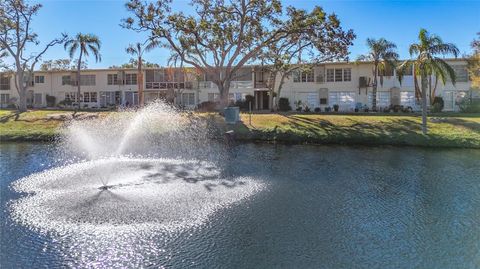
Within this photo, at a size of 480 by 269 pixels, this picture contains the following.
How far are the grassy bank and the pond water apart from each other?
399 inches

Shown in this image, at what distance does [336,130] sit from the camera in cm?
3069

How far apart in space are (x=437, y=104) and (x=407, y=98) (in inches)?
216

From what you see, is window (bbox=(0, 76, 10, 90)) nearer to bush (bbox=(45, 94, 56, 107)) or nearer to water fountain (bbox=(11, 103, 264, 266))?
bush (bbox=(45, 94, 56, 107))

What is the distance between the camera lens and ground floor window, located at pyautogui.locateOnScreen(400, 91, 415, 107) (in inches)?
1938

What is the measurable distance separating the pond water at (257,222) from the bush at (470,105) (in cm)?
2964

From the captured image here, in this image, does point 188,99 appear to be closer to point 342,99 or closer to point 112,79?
point 112,79

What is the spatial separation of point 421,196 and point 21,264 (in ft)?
39.6

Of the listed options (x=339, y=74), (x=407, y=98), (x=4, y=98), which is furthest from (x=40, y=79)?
(x=407, y=98)

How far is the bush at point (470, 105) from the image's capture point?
143ft

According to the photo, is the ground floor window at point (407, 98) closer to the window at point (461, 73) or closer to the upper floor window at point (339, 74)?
the window at point (461, 73)

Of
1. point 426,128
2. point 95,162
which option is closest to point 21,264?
point 95,162

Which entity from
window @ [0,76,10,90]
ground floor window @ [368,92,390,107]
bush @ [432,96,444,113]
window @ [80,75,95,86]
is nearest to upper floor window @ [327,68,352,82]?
ground floor window @ [368,92,390,107]

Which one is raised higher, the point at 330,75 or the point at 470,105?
the point at 330,75

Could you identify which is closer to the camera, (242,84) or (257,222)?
(257,222)
